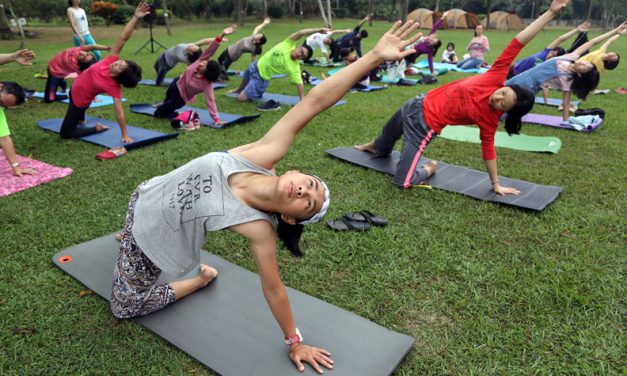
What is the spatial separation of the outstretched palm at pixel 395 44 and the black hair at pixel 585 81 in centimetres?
523

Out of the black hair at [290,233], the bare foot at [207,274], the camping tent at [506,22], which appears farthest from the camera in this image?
the camping tent at [506,22]

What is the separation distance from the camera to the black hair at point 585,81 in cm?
604

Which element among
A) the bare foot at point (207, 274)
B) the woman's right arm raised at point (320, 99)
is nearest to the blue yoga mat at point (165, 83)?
the bare foot at point (207, 274)

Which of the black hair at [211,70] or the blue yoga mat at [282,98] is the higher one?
the black hair at [211,70]

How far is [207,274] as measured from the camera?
2.84 metres

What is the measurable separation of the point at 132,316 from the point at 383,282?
165 centimetres

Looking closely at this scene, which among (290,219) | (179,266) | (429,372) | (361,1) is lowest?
(429,372)

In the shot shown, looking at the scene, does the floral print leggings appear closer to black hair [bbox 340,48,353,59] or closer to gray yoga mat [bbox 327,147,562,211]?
gray yoga mat [bbox 327,147,562,211]

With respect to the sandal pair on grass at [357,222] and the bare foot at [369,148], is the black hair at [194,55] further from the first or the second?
the sandal pair on grass at [357,222]

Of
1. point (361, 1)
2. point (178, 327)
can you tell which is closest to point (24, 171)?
point (178, 327)

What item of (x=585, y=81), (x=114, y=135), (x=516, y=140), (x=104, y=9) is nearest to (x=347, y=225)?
(x=516, y=140)

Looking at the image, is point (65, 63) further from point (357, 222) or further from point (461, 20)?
point (461, 20)

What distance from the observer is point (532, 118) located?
6.96 metres

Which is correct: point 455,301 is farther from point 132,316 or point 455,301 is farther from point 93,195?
point 93,195
